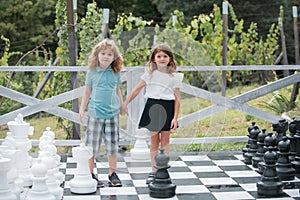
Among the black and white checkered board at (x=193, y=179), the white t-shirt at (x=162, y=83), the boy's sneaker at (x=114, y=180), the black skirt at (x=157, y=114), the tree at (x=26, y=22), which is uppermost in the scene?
the tree at (x=26, y=22)

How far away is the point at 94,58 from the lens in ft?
14.2

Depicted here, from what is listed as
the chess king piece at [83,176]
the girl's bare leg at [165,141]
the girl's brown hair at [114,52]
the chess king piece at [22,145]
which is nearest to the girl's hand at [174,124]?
the girl's bare leg at [165,141]

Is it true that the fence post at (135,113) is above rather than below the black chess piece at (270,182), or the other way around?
above

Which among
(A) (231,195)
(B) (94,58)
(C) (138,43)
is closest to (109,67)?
(B) (94,58)

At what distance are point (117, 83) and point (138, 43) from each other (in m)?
0.40

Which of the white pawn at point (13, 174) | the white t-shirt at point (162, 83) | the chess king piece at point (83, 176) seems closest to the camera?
the white t-shirt at point (162, 83)

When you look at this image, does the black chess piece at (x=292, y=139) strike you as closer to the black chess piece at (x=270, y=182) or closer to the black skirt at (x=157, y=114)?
the black chess piece at (x=270, y=182)

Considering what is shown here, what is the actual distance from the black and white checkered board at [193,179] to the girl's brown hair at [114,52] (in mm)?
676

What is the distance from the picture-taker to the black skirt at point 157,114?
398 cm

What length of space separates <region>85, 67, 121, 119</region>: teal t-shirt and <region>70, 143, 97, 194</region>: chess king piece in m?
0.43

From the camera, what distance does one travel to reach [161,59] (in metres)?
4.03

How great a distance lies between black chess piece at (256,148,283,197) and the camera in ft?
14.8

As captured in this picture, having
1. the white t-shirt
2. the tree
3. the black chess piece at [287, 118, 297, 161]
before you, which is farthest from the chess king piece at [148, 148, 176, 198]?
the tree

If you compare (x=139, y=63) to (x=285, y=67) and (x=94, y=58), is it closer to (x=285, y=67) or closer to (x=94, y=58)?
(x=94, y=58)
